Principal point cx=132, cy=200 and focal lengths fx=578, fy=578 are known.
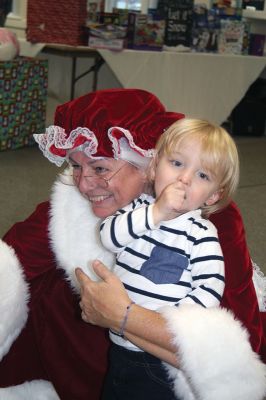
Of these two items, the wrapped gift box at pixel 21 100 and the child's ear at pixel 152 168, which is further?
the wrapped gift box at pixel 21 100

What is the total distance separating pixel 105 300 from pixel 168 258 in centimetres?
15

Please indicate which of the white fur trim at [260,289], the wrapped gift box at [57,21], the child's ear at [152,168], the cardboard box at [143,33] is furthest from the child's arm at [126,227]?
the cardboard box at [143,33]

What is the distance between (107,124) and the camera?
3.97 ft

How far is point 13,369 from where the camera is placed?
1511 millimetres

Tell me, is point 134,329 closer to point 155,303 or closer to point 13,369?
point 155,303

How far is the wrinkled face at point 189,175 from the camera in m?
1.07

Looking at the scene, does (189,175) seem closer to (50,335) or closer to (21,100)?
(50,335)

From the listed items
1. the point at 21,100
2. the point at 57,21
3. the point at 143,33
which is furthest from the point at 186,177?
the point at 143,33

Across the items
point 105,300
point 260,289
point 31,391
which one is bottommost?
point 31,391

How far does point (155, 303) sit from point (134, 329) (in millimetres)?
69

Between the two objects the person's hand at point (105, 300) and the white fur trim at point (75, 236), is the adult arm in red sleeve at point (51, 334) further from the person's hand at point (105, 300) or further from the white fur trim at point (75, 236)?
the person's hand at point (105, 300)

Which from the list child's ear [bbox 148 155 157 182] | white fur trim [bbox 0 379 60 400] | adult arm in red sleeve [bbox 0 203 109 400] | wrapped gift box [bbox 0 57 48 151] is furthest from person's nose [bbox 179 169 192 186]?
wrapped gift box [bbox 0 57 48 151]

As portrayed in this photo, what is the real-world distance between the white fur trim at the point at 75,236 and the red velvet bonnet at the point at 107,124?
0.12 metres

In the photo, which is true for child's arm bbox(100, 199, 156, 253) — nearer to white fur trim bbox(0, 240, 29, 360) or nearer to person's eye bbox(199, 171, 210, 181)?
person's eye bbox(199, 171, 210, 181)
